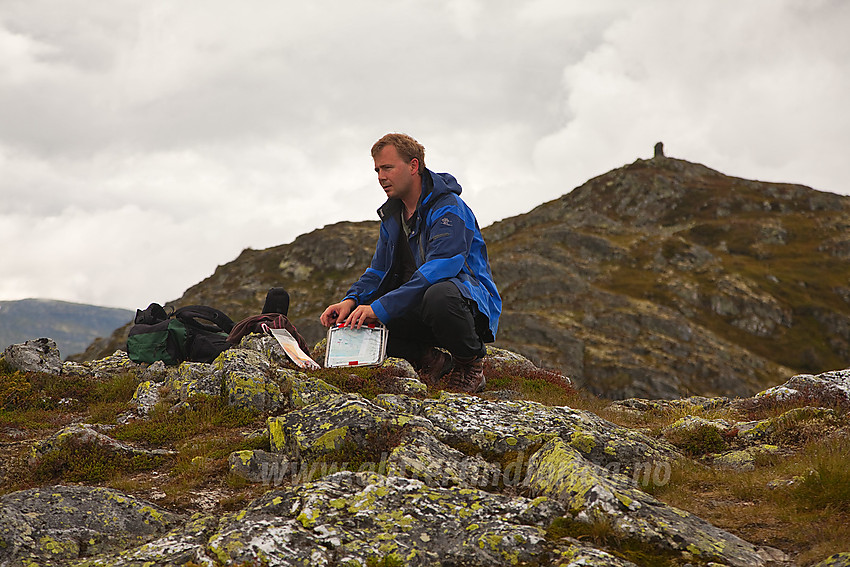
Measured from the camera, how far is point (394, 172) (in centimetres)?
914

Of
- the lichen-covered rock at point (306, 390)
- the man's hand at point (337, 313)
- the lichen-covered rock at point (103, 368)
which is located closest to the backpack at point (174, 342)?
the lichen-covered rock at point (103, 368)

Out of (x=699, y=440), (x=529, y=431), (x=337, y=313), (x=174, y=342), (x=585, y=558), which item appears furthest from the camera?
(x=174, y=342)

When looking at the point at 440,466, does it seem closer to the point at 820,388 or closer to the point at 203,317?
the point at 820,388

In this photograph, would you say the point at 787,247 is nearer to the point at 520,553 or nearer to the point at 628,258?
the point at 628,258

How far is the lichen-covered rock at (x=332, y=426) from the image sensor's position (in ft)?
21.9

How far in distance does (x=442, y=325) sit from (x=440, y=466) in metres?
2.80

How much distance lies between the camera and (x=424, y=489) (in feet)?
18.1

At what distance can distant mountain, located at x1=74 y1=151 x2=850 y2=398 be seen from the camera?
86.6m

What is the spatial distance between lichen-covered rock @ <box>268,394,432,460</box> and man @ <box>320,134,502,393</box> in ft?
5.51

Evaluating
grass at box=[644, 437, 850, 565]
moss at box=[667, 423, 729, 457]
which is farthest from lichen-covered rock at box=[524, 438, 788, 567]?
moss at box=[667, 423, 729, 457]

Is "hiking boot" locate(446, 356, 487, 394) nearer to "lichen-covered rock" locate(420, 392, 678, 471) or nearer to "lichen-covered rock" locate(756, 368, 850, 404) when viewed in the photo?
"lichen-covered rock" locate(420, 392, 678, 471)

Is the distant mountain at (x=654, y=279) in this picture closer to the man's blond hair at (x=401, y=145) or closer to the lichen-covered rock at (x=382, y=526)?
the man's blond hair at (x=401, y=145)

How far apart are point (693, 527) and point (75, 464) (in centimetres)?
668

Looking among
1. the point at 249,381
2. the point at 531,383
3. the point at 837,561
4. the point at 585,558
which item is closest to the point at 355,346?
the point at 249,381
